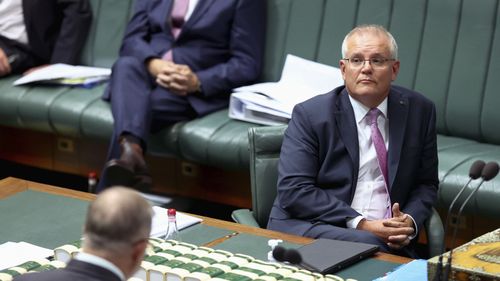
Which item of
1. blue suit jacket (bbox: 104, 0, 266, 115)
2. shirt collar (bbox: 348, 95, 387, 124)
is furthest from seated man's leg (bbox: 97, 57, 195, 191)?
shirt collar (bbox: 348, 95, 387, 124)

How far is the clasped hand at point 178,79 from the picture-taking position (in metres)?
5.04

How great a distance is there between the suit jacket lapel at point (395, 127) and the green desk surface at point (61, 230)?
0.63 metres

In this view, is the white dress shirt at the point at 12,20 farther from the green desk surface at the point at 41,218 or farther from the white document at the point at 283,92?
the green desk surface at the point at 41,218

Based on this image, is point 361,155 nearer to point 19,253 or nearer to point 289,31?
point 19,253

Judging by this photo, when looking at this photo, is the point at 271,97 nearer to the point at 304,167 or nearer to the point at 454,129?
the point at 454,129

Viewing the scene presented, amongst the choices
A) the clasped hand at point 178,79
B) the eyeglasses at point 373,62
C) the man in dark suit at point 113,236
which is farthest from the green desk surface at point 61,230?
the clasped hand at point 178,79

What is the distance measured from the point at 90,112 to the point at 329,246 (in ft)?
8.21

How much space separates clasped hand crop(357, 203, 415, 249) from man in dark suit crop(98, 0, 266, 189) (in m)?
1.75

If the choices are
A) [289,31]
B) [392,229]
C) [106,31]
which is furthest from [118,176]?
[106,31]

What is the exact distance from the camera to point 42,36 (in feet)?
19.2

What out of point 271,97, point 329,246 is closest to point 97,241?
point 329,246

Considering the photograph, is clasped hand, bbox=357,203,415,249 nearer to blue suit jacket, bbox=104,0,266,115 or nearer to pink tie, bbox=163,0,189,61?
blue suit jacket, bbox=104,0,266,115

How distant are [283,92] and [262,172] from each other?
140 cm

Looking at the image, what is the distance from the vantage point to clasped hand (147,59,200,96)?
504 cm
